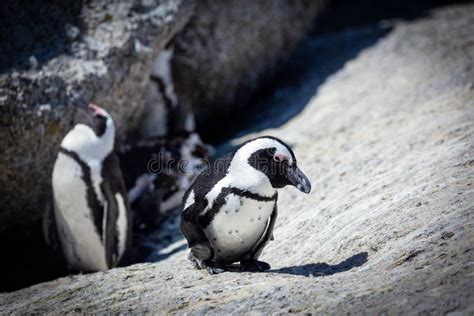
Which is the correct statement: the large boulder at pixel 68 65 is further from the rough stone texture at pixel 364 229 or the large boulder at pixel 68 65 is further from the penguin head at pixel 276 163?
the penguin head at pixel 276 163

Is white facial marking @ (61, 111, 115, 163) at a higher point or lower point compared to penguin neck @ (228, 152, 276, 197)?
higher

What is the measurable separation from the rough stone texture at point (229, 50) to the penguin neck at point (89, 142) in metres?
1.46

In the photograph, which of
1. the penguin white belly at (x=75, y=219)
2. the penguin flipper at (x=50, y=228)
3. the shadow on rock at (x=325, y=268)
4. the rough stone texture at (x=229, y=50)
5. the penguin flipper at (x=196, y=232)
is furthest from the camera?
the rough stone texture at (x=229, y=50)

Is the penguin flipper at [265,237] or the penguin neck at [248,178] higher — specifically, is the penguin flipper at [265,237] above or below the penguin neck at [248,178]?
below

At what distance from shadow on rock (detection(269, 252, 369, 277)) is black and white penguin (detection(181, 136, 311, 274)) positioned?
147mm

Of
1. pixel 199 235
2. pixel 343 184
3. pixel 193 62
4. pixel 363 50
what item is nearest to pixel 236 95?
pixel 193 62

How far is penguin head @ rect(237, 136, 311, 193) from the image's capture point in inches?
94.3

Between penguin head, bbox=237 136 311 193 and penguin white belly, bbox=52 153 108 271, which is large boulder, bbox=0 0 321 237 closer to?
penguin white belly, bbox=52 153 108 271

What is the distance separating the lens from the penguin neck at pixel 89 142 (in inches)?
129

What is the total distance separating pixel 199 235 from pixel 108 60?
1.69 metres

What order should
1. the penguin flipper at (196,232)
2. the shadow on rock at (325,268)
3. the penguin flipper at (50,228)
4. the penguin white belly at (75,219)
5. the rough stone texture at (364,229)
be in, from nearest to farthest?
1. the rough stone texture at (364,229)
2. the shadow on rock at (325,268)
3. the penguin flipper at (196,232)
4. the penguin white belly at (75,219)
5. the penguin flipper at (50,228)

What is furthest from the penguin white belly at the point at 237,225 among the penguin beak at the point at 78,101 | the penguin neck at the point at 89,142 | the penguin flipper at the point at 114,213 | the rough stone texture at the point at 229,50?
the rough stone texture at the point at 229,50

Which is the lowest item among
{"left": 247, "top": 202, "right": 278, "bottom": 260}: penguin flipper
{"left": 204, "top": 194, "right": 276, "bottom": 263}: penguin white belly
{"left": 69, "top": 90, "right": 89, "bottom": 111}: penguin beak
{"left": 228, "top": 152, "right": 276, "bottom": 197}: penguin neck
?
{"left": 247, "top": 202, "right": 278, "bottom": 260}: penguin flipper

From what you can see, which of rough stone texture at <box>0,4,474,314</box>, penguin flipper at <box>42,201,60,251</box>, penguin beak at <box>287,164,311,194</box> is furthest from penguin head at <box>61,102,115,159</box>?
penguin beak at <box>287,164,311,194</box>
